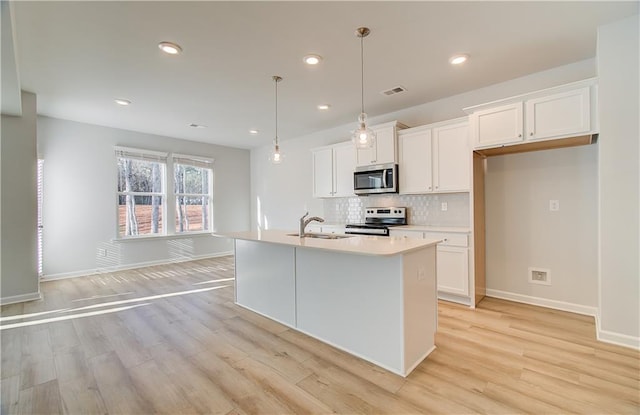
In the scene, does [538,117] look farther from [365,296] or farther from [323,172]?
[323,172]

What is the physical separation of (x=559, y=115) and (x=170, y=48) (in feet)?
12.3

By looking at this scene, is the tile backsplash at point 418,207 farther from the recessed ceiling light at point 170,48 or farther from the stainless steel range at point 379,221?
the recessed ceiling light at point 170,48

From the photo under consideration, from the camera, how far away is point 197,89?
3641mm

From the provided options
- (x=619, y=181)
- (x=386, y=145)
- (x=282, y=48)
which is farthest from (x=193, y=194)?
(x=619, y=181)

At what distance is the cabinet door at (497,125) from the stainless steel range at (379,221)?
A: 1.48 m

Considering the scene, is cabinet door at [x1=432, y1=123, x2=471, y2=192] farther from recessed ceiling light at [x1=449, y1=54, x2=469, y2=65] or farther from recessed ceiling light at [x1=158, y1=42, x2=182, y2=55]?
recessed ceiling light at [x1=158, y1=42, x2=182, y2=55]

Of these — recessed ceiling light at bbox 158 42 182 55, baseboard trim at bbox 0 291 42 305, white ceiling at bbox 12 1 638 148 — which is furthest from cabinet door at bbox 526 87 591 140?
baseboard trim at bbox 0 291 42 305

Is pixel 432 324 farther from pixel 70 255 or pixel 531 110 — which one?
pixel 70 255

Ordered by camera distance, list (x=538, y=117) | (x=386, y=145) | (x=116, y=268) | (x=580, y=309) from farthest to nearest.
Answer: (x=116, y=268), (x=386, y=145), (x=580, y=309), (x=538, y=117)

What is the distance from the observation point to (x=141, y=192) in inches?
227

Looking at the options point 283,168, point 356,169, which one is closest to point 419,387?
point 356,169

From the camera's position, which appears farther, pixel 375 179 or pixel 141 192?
pixel 141 192

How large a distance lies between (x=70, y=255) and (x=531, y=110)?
6989 millimetres

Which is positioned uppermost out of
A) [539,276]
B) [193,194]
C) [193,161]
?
[193,161]
